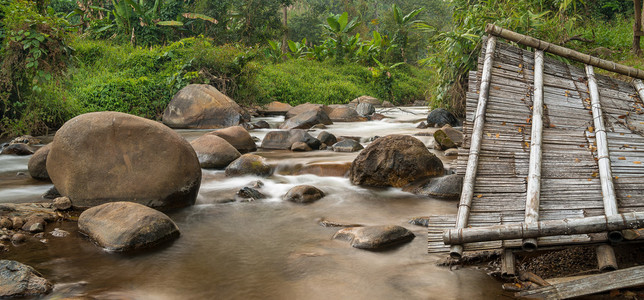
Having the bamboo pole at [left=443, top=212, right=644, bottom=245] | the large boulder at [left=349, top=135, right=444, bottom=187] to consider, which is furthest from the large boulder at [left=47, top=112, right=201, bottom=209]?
the bamboo pole at [left=443, top=212, right=644, bottom=245]

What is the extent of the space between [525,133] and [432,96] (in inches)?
321

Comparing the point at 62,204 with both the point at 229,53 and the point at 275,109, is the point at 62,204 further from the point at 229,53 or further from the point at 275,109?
the point at 275,109

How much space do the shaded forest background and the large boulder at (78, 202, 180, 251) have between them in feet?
19.8

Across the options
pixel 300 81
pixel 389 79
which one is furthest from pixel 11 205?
pixel 389 79

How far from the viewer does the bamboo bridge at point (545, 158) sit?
10.4 feet

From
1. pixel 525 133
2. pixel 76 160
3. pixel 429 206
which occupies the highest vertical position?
pixel 76 160

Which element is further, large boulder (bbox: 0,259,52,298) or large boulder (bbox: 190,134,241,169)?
large boulder (bbox: 190,134,241,169)

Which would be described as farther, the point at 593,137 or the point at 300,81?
the point at 300,81

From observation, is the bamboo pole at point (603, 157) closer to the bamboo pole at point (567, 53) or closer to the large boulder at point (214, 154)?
the bamboo pole at point (567, 53)

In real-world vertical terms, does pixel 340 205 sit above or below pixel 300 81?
below

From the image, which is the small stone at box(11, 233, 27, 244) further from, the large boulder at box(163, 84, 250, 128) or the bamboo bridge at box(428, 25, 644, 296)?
the large boulder at box(163, 84, 250, 128)

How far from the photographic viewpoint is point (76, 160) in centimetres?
553

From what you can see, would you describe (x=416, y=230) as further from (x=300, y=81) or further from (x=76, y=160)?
(x=300, y=81)

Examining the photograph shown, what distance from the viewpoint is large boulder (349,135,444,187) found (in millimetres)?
6742
